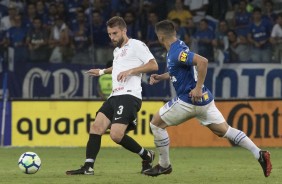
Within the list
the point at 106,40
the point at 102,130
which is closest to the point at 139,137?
the point at 106,40

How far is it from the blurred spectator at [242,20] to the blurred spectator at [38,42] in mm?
4451

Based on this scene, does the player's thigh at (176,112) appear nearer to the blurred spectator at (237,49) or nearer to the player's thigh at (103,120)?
the player's thigh at (103,120)

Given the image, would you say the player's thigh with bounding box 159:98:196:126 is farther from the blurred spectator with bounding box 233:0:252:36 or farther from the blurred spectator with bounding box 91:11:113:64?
the blurred spectator with bounding box 233:0:252:36

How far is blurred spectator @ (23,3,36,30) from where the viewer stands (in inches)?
840

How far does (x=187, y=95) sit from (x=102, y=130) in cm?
125

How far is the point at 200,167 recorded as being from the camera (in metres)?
13.0

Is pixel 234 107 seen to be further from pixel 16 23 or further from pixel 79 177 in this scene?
pixel 79 177

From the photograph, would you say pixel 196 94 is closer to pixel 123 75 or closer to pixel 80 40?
pixel 123 75

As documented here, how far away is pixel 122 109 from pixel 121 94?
21 centimetres

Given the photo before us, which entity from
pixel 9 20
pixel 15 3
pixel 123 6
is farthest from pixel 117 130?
pixel 15 3

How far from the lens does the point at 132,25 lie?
834 inches

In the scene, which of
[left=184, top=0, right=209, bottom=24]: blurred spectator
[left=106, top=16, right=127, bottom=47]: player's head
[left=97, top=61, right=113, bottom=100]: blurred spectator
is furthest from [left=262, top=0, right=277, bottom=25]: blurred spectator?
[left=106, top=16, right=127, bottom=47]: player's head

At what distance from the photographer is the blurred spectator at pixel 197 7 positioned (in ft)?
70.0

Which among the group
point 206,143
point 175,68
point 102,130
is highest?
point 175,68
